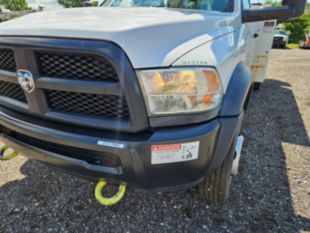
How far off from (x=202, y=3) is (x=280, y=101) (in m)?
3.87

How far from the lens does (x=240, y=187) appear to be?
260 cm

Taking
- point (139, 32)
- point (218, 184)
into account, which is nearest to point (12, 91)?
point (139, 32)

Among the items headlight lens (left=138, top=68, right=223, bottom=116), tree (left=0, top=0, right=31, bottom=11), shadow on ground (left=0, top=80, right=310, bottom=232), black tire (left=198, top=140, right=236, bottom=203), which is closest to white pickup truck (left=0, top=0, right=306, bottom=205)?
headlight lens (left=138, top=68, right=223, bottom=116)

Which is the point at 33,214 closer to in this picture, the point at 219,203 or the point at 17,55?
the point at 17,55

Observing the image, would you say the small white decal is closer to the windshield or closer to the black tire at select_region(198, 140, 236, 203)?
the black tire at select_region(198, 140, 236, 203)

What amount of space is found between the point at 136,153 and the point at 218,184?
949 mm

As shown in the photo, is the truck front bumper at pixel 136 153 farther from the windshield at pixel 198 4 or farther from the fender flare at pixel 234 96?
the windshield at pixel 198 4

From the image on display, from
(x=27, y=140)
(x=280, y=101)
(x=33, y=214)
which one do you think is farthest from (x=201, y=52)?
(x=280, y=101)

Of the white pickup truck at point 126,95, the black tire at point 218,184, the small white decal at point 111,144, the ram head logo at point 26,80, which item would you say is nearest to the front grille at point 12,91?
the white pickup truck at point 126,95

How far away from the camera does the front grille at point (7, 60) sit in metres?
1.80

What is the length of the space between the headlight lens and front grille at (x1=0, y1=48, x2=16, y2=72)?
3.14 ft

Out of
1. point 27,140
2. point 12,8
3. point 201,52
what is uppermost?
point 201,52

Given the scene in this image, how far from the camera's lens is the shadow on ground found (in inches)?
83.0

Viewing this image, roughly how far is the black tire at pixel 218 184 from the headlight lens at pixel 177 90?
65 centimetres
